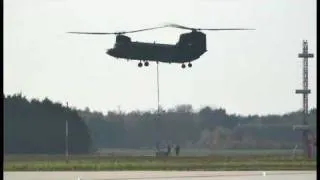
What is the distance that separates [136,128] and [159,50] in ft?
41.0

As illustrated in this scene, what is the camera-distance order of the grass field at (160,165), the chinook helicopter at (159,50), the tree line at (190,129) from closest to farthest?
the grass field at (160,165)
the chinook helicopter at (159,50)
the tree line at (190,129)

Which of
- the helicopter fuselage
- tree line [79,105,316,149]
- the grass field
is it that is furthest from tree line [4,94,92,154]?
the helicopter fuselage

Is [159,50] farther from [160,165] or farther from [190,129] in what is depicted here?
[190,129]

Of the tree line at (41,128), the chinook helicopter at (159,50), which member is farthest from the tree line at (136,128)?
the chinook helicopter at (159,50)

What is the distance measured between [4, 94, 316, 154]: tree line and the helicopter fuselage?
1069 centimetres

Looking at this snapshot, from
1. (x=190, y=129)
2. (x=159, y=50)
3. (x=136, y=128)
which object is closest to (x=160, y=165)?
(x=159, y=50)

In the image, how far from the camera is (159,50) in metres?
26.5

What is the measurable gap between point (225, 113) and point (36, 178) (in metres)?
23.6

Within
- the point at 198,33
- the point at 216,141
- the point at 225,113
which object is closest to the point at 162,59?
the point at 198,33

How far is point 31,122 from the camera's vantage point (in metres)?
39.0

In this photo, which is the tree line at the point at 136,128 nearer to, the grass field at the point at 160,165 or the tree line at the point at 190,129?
the tree line at the point at 190,129

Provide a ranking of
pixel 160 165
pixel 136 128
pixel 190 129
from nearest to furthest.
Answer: pixel 160 165, pixel 136 128, pixel 190 129

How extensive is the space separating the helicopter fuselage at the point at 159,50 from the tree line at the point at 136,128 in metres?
10.7

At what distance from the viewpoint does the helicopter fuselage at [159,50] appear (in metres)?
24.6
